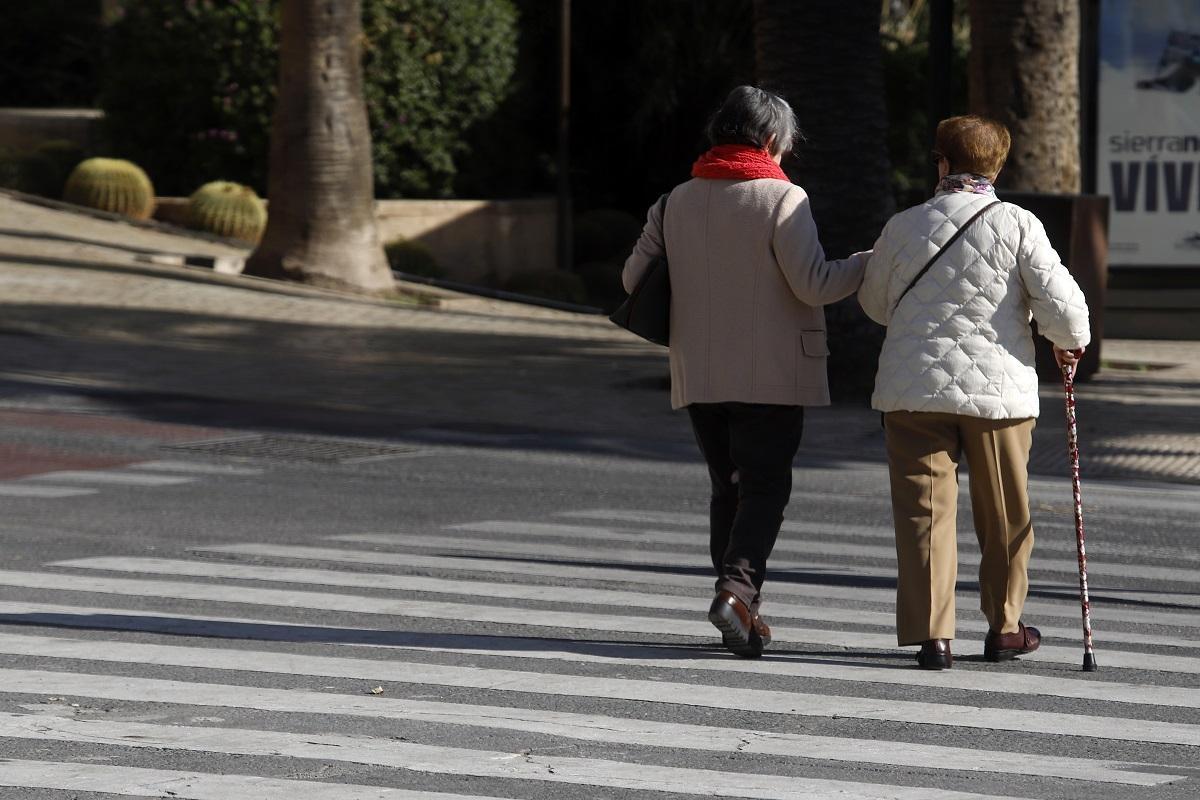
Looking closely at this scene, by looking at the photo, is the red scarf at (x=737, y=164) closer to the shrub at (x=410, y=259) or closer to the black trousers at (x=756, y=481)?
the black trousers at (x=756, y=481)

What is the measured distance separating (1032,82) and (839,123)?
140 inches

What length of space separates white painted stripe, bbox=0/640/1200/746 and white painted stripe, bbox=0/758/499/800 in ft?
2.68

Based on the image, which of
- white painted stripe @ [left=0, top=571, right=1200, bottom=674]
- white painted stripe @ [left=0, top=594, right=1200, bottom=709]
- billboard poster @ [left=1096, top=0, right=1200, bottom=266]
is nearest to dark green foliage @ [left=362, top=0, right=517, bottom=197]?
billboard poster @ [left=1096, top=0, right=1200, bottom=266]

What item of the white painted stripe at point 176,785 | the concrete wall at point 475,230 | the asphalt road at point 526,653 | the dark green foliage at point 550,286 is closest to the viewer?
the white painted stripe at point 176,785

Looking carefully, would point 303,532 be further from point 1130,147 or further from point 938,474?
point 1130,147

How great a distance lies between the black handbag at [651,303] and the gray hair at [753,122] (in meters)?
0.30

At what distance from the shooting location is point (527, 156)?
33.6 meters

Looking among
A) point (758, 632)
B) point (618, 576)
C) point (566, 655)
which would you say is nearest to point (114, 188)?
point (618, 576)

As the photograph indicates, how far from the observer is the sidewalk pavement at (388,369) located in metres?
14.0

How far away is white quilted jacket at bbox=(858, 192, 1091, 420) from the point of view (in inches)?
253

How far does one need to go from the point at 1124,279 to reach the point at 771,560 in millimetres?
12190

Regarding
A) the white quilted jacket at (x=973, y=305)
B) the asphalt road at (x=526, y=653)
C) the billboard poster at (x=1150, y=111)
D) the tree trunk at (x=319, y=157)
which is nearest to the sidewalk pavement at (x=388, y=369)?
the tree trunk at (x=319, y=157)

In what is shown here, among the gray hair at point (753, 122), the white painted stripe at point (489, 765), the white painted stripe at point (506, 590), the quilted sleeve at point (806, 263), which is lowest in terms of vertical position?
the white painted stripe at point (506, 590)

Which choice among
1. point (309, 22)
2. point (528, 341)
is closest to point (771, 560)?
point (528, 341)
